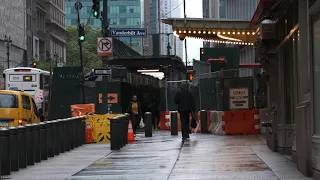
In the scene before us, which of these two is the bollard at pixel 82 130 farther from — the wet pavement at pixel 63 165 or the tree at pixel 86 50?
the tree at pixel 86 50

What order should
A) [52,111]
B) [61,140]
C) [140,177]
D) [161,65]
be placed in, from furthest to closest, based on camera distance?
[161,65] < [52,111] < [61,140] < [140,177]

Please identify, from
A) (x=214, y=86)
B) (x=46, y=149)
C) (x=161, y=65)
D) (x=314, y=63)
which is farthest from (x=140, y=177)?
(x=161, y=65)

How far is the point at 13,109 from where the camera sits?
22.5 m

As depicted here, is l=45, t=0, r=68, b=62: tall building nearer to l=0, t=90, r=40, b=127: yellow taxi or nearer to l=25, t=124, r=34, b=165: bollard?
l=0, t=90, r=40, b=127: yellow taxi

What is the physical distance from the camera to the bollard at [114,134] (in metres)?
19.0

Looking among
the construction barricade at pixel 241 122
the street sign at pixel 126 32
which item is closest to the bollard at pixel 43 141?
the construction barricade at pixel 241 122

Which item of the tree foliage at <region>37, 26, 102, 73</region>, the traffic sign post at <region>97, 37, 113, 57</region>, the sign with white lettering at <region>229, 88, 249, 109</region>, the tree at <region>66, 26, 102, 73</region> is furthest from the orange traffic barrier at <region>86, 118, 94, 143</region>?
the tree at <region>66, 26, 102, 73</region>

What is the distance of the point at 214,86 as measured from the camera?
27766 mm

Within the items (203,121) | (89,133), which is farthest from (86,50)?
(89,133)

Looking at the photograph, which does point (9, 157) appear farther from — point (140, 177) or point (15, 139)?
point (140, 177)

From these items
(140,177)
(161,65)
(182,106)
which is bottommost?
(140,177)

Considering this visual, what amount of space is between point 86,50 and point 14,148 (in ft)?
364

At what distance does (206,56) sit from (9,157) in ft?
90.8

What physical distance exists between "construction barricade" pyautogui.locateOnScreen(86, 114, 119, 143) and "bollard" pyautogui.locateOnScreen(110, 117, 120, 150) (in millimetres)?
A: 3065
